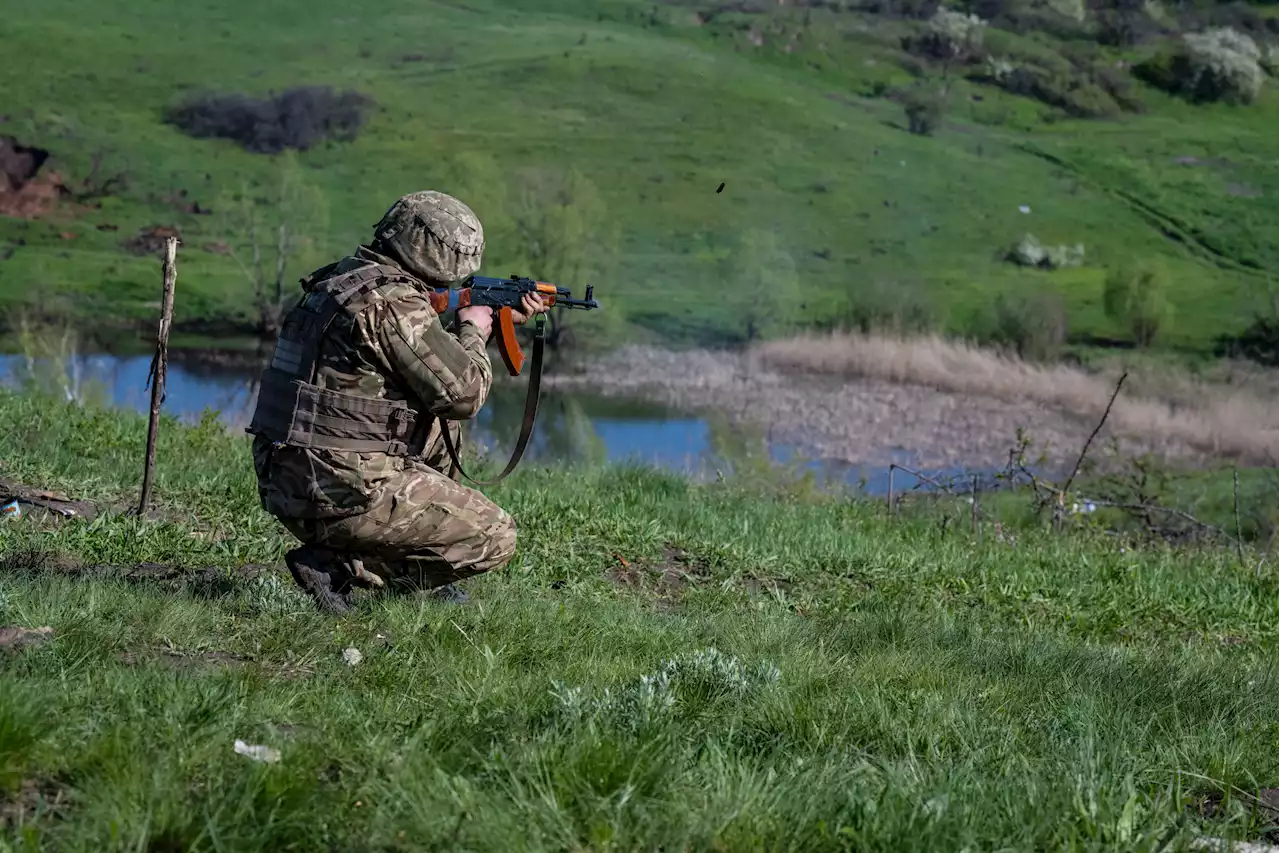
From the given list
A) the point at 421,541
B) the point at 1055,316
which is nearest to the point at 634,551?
Result: the point at 421,541

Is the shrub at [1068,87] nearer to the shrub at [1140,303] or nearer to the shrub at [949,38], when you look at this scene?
the shrub at [949,38]

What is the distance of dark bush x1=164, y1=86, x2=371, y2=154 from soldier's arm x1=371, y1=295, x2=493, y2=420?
30043mm

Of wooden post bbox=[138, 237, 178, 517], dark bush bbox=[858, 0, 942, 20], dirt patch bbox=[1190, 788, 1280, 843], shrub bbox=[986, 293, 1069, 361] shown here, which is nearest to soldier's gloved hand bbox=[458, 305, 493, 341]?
wooden post bbox=[138, 237, 178, 517]

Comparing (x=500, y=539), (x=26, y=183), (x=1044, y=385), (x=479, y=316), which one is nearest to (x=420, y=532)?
(x=500, y=539)

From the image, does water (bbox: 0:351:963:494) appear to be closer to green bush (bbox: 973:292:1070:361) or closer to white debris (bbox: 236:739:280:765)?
green bush (bbox: 973:292:1070:361)

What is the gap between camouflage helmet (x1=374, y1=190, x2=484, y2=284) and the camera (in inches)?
229

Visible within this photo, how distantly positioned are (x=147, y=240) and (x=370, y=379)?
28.2 m

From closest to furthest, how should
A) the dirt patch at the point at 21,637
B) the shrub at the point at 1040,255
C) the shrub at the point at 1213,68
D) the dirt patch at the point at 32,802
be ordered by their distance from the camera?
the dirt patch at the point at 32,802, the dirt patch at the point at 21,637, the shrub at the point at 1040,255, the shrub at the point at 1213,68

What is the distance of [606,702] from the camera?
4.20 meters

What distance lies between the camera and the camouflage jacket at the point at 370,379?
18.2 feet

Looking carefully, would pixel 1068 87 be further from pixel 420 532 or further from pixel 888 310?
pixel 420 532

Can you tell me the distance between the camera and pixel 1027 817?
366 centimetres

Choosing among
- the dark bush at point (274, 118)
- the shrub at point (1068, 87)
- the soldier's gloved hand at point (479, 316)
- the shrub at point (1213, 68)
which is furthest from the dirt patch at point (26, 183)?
the shrub at point (1213, 68)

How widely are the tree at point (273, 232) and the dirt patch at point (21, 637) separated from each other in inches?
957
